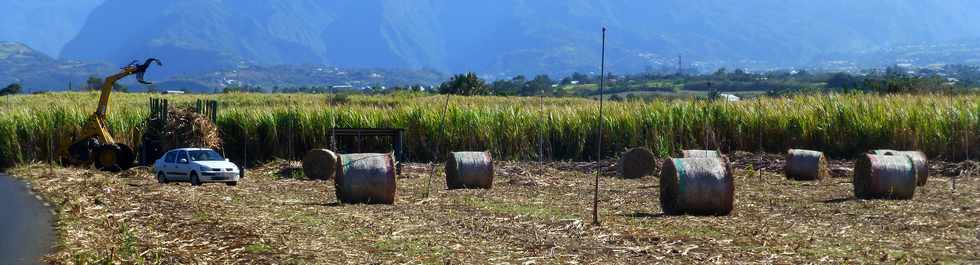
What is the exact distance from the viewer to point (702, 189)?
1867 centimetres

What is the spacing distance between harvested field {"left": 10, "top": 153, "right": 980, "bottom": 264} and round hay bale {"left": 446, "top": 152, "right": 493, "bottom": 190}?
408mm

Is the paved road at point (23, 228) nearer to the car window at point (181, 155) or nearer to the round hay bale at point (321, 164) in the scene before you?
the car window at point (181, 155)

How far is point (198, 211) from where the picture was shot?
20.1m

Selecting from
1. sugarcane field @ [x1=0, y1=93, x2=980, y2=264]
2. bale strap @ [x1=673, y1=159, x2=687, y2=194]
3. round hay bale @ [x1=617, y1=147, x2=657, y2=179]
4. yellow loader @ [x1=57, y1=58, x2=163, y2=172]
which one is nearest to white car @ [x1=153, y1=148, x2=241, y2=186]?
sugarcane field @ [x1=0, y1=93, x2=980, y2=264]

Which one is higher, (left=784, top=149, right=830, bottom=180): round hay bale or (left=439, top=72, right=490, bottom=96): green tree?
(left=439, top=72, right=490, bottom=96): green tree

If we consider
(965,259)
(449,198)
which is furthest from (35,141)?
(965,259)

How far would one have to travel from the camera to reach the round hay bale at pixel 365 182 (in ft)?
70.3

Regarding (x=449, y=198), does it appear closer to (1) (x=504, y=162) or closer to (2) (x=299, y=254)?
(2) (x=299, y=254)

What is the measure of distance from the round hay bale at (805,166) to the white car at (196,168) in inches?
454

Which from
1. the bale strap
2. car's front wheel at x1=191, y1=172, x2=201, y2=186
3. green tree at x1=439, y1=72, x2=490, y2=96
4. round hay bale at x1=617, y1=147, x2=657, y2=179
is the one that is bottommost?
car's front wheel at x1=191, y1=172, x2=201, y2=186

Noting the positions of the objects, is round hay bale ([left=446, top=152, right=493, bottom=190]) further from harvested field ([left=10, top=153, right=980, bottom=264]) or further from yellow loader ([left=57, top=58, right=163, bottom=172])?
yellow loader ([left=57, top=58, right=163, bottom=172])

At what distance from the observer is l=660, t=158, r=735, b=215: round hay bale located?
1864cm

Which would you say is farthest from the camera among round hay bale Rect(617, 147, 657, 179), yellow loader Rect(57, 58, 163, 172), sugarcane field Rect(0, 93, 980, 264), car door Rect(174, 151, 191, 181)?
yellow loader Rect(57, 58, 163, 172)

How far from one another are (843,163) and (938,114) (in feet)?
11.5
